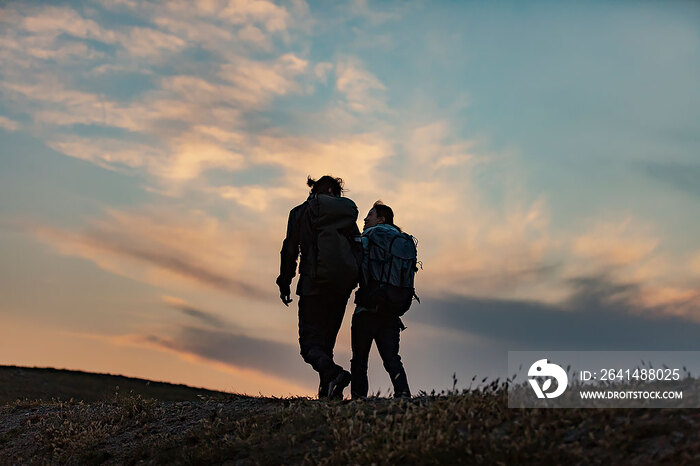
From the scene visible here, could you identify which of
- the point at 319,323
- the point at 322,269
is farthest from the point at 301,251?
the point at 319,323

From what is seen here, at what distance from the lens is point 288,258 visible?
32.2 feet

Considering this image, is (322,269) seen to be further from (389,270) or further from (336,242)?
(389,270)

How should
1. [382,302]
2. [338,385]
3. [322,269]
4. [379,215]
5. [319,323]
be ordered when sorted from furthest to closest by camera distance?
[379,215] → [319,323] → [382,302] → [322,269] → [338,385]

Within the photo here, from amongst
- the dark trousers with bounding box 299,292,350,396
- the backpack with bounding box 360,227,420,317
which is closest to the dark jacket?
the dark trousers with bounding box 299,292,350,396

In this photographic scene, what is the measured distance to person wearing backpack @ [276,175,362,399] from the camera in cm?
948

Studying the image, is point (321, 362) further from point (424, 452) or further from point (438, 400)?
point (424, 452)

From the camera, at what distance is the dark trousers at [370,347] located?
9719 mm

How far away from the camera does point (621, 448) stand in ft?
18.5

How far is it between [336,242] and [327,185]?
1.06m

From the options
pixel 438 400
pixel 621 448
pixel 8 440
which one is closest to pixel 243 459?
pixel 438 400

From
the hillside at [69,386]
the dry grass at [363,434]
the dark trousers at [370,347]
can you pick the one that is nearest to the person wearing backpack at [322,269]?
the dark trousers at [370,347]

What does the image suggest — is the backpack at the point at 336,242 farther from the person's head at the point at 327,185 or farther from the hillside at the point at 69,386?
the hillside at the point at 69,386

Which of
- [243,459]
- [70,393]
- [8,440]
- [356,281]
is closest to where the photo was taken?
[243,459]

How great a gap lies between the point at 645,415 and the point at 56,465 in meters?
6.98
